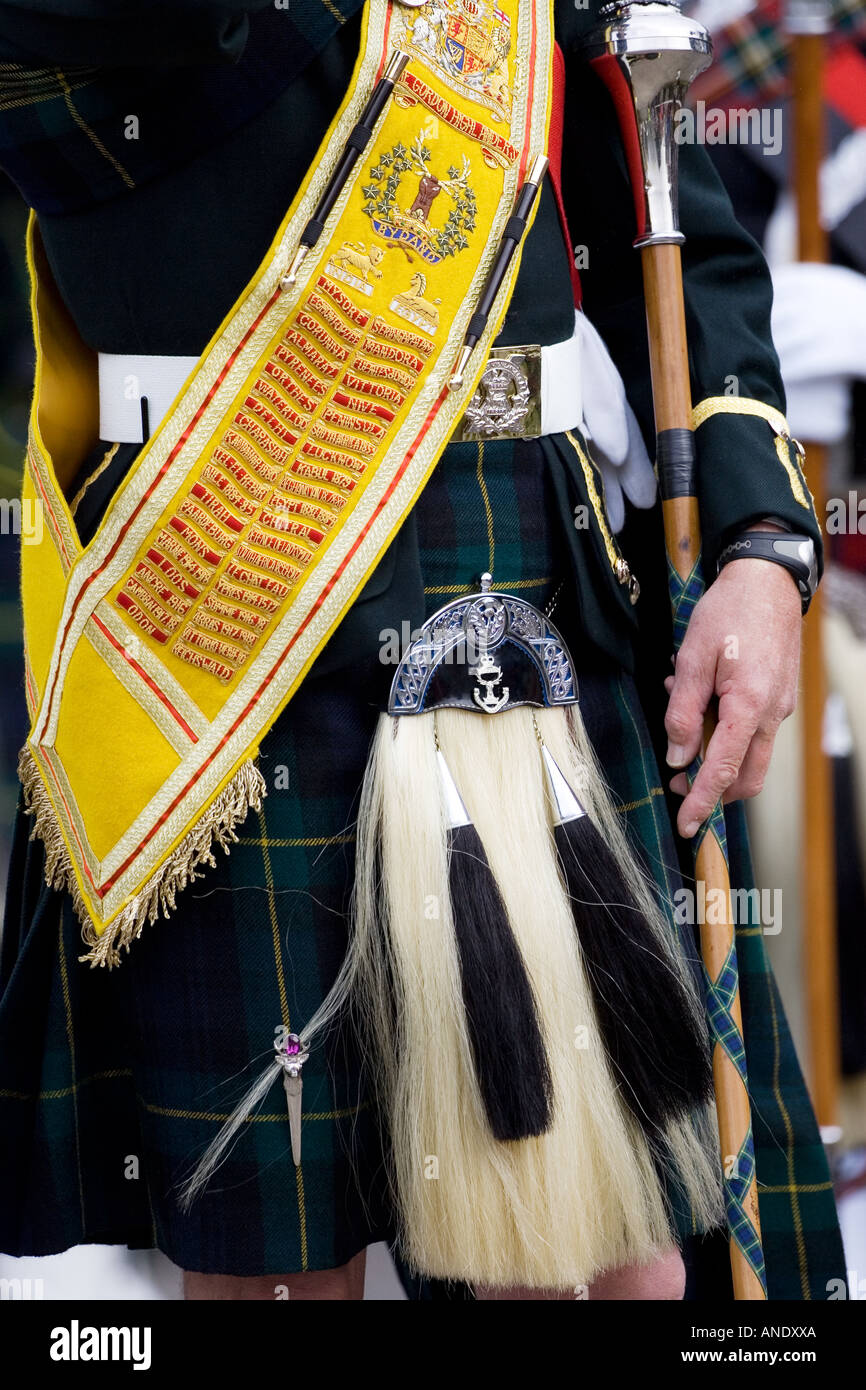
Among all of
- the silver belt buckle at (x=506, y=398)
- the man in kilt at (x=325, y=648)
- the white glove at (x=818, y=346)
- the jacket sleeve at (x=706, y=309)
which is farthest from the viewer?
the white glove at (x=818, y=346)

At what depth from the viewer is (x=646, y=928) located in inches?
47.2

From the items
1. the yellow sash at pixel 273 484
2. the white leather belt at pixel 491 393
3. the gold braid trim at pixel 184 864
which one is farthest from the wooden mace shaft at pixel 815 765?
the gold braid trim at pixel 184 864

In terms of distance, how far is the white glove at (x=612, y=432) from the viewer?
136cm

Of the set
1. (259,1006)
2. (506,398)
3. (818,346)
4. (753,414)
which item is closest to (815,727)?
(818,346)

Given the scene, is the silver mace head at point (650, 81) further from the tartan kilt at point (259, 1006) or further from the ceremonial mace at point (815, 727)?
the ceremonial mace at point (815, 727)

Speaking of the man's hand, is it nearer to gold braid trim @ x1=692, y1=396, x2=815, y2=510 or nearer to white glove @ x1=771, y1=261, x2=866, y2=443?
gold braid trim @ x1=692, y1=396, x2=815, y2=510

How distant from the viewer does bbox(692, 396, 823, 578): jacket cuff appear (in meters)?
1.26

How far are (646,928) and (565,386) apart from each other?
1.56ft

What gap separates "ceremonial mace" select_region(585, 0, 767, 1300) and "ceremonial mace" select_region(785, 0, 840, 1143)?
2.12 feet

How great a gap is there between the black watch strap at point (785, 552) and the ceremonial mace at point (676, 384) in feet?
0.21

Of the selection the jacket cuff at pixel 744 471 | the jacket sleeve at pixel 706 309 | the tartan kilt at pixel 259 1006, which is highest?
the jacket sleeve at pixel 706 309

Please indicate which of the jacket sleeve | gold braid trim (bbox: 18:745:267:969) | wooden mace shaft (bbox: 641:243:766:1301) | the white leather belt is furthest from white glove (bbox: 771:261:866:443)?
gold braid trim (bbox: 18:745:267:969)
